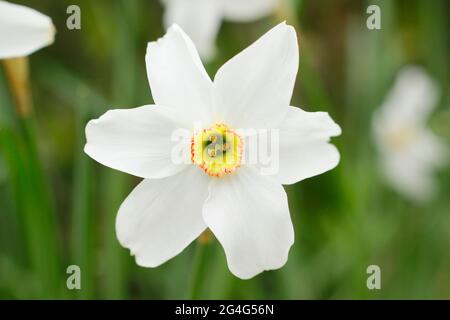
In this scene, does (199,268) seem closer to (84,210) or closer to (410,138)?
(84,210)

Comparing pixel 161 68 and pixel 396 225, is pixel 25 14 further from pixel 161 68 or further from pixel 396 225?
pixel 396 225

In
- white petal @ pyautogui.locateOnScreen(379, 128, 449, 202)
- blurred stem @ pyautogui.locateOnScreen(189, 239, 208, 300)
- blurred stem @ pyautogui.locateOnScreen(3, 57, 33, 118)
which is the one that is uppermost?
blurred stem @ pyautogui.locateOnScreen(3, 57, 33, 118)

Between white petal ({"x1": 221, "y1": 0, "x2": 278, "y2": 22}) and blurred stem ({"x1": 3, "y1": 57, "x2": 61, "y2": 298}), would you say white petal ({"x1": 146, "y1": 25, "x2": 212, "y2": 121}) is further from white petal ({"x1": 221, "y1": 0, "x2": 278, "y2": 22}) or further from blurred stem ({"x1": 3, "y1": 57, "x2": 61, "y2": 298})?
white petal ({"x1": 221, "y1": 0, "x2": 278, "y2": 22})

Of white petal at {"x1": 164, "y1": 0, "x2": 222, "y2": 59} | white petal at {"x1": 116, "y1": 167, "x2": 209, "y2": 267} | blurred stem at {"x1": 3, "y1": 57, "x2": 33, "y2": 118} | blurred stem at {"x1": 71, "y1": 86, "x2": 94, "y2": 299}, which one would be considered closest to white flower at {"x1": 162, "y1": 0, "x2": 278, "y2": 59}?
white petal at {"x1": 164, "y1": 0, "x2": 222, "y2": 59}

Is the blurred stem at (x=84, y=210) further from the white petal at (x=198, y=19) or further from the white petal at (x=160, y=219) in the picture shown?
the white petal at (x=198, y=19)

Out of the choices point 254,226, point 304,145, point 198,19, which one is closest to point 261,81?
point 304,145
